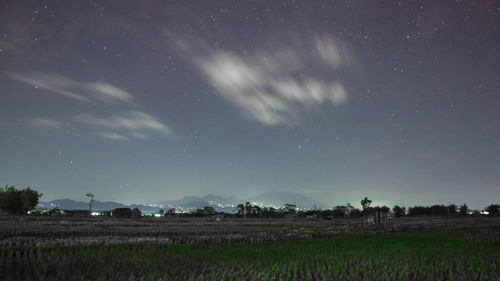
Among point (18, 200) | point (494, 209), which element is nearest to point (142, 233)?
point (18, 200)

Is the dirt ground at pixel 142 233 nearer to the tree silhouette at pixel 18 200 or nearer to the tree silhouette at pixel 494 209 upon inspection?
the tree silhouette at pixel 18 200

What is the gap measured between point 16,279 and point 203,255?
252 inches

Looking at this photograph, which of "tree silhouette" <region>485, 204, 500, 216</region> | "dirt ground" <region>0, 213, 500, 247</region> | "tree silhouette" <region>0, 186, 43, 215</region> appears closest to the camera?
"dirt ground" <region>0, 213, 500, 247</region>

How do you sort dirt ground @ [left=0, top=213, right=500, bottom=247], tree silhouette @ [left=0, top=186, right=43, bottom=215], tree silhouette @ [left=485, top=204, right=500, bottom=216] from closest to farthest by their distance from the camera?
dirt ground @ [left=0, top=213, right=500, bottom=247], tree silhouette @ [left=0, top=186, right=43, bottom=215], tree silhouette @ [left=485, top=204, right=500, bottom=216]

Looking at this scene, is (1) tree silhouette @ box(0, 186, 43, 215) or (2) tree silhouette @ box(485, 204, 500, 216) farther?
(2) tree silhouette @ box(485, 204, 500, 216)

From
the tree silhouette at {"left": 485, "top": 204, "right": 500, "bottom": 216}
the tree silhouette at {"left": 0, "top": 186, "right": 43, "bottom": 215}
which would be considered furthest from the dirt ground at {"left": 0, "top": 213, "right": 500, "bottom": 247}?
the tree silhouette at {"left": 485, "top": 204, "right": 500, "bottom": 216}

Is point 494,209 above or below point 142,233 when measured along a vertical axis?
above

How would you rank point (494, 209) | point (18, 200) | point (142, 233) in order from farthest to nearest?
1. point (494, 209)
2. point (18, 200)
3. point (142, 233)

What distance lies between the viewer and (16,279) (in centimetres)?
800

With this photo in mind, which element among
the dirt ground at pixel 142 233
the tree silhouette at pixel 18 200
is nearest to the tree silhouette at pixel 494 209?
the dirt ground at pixel 142 233

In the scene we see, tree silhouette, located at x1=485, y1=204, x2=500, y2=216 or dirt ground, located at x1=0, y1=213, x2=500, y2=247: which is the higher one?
tree silhouette, located at x1=485, y1=204, x2=500, y2=216

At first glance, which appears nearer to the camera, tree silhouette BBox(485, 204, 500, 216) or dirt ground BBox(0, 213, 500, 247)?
dirt ground BBox(0, 213, 500, 247)

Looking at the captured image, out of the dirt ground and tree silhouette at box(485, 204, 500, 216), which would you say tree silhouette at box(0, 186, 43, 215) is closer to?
the dirt ground

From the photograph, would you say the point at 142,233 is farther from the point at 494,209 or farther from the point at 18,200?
the point at 494,209
